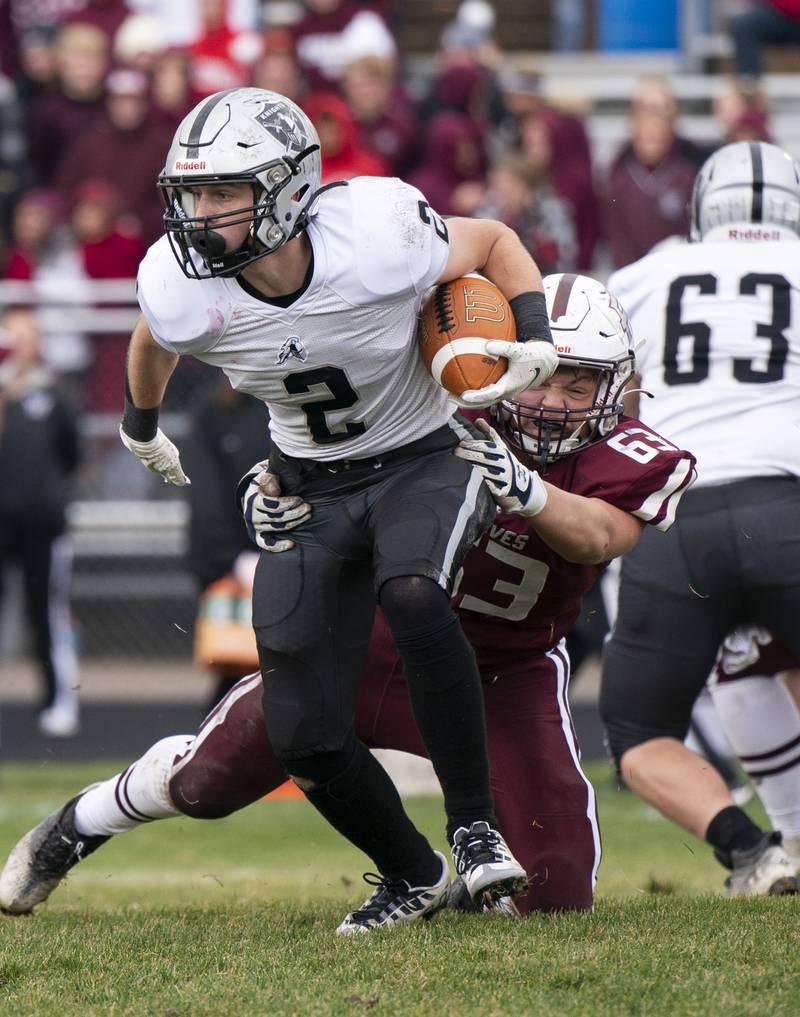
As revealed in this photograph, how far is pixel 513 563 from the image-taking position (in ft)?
13.5

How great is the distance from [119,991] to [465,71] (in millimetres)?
8392

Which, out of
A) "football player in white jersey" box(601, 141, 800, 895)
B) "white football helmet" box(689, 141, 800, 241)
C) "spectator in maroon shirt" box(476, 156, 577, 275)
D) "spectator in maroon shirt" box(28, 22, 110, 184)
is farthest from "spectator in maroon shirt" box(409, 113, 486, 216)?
"football player in white jersey" box(601, 141, 800, 895)

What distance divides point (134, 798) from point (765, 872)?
1.63 metres

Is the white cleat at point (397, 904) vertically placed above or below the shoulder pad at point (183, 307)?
below

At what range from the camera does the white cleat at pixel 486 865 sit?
11.7 feet

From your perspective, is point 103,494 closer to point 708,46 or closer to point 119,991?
point 708,46

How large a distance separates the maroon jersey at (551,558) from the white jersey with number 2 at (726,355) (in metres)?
0.39

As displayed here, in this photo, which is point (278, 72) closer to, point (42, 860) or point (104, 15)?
point (104, 15)

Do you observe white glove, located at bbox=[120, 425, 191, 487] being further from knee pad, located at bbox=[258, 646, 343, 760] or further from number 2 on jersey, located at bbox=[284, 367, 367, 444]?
knee pad, located at bbox=[258, 646, 343, 760]

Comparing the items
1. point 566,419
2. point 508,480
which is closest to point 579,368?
point 566,419

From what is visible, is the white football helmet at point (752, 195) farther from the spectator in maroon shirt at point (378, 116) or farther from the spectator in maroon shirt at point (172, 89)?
the spectator in maroon shirt at point (172, 89)

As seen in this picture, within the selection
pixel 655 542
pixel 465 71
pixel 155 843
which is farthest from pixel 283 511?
pixel 465 71

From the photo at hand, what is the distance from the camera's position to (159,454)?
431 cm

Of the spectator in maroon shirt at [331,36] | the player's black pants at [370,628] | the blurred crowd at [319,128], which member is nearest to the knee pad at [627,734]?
the player's black pants at [370,628]
